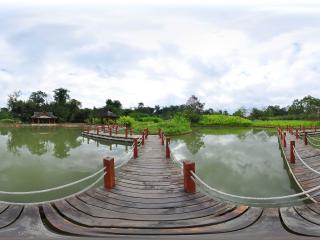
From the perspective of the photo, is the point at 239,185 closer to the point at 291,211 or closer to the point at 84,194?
the point at 291,211

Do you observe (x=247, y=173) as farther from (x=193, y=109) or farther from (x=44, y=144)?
(x=193, y=109)

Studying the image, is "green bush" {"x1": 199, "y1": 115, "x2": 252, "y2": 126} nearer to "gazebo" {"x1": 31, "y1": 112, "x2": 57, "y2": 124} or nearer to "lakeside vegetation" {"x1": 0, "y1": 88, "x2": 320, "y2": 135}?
"lakeside vegetation" {"x1": 0, "y1": 88, "x2": 320, "y2": 135}

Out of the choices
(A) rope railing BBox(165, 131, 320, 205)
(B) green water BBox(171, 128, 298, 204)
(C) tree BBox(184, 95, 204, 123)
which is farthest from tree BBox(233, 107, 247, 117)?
(A) rope railing BBox(165, 131, 320, 205)

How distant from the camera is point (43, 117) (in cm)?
4850

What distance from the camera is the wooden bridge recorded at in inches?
150

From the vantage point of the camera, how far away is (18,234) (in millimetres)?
3850

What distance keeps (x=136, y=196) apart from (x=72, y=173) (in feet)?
16.9

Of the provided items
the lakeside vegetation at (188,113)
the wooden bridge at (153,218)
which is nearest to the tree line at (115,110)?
the lakeside vegetation at (188,113)

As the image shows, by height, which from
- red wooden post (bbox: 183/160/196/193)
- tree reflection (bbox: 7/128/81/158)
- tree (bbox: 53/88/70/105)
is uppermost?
tree (bbox: 53/88/70/105)

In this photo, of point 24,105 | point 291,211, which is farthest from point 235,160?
point 24,105

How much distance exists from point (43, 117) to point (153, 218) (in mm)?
48736

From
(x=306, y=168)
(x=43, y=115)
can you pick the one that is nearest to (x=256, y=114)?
(x=43, y=115)

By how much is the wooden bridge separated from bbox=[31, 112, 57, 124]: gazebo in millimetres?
46646

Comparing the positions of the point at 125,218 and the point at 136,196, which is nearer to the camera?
the point at 125,218
